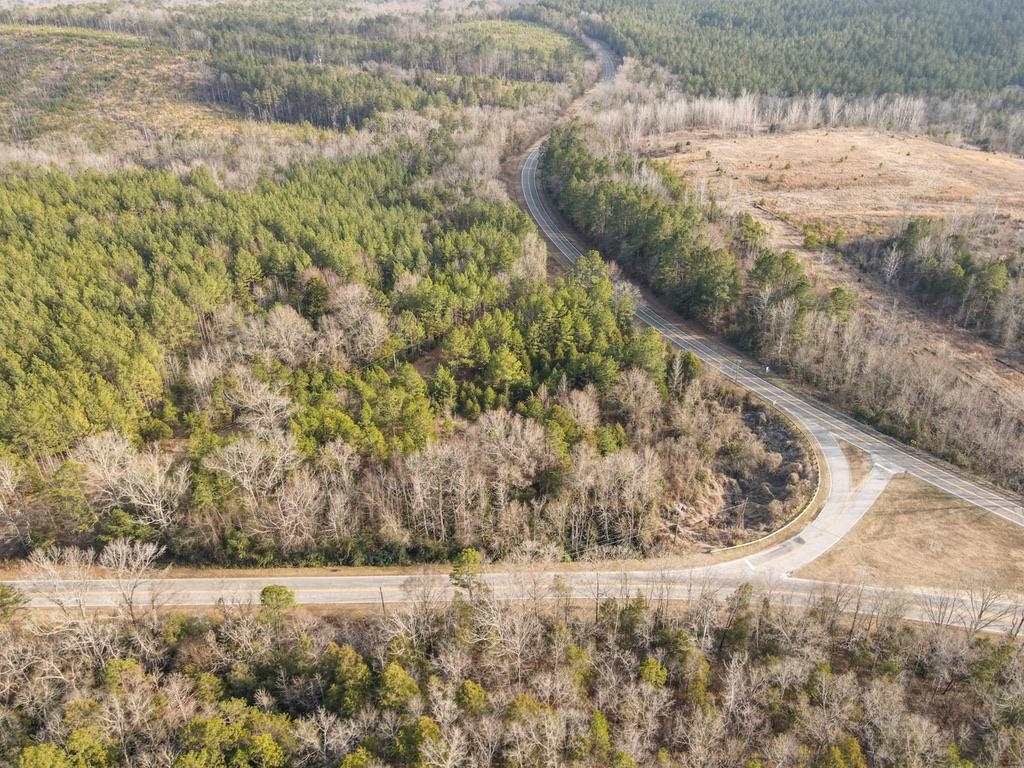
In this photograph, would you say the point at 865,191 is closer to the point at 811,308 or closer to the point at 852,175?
the point at 852,175

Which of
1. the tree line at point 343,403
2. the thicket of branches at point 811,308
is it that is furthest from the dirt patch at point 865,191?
the tree line at point 343,403

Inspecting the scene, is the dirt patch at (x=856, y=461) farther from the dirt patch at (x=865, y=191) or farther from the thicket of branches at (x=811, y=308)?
the dirt patch at (x=865, y=191)

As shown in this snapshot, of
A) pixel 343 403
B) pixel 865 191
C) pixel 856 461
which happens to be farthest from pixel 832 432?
pixel 865 191

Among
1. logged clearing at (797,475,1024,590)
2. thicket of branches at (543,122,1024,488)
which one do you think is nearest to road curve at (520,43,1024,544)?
logged clearing at (797,475,1024,590)

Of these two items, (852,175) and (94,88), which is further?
(94,88)

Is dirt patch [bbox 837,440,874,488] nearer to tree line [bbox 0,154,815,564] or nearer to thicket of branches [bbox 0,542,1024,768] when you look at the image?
→ tree line [bbox 0,154,815,564]

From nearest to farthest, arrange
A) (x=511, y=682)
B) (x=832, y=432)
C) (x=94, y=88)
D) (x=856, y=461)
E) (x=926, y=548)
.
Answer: (x=511, y=682)
(x=926, y=548)
(x=856, y=461)
(x=832, y=432)
(x=94, y=88)
